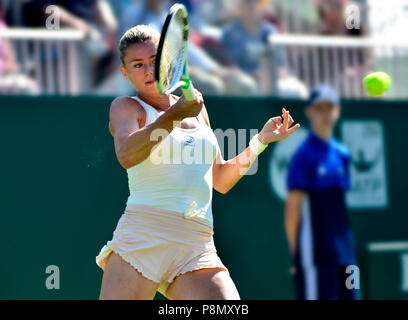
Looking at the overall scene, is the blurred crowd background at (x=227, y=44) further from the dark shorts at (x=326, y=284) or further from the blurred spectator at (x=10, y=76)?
the dark shorts at (x=326, y=284)

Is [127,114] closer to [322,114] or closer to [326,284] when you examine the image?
[326,284]

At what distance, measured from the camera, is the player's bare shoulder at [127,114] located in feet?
11.6

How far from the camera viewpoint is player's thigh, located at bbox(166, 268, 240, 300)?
3531 millimetres

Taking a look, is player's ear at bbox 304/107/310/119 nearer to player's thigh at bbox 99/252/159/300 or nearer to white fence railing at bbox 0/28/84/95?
white fence railing at bbox 0/28/84/95

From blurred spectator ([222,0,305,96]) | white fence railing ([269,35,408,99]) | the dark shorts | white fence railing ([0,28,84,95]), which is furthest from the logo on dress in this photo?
white fence railing ([269,35,408,99])

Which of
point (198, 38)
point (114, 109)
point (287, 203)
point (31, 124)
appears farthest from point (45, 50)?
point (114, 109)

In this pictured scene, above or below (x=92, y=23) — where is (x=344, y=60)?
below

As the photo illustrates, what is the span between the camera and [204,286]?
11.6ft

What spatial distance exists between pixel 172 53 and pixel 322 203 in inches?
146

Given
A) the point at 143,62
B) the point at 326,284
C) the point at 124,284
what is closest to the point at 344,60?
the point at 326,284

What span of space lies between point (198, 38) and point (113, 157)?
1889 millimetres

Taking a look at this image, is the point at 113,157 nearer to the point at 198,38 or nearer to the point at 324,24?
the point at 198,38

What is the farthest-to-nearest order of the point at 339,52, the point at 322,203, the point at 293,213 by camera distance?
the point at 339,52 → the point at 293,213 → the point at 322,203

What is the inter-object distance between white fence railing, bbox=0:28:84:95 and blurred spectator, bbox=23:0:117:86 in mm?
129
